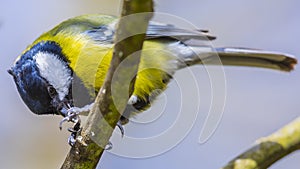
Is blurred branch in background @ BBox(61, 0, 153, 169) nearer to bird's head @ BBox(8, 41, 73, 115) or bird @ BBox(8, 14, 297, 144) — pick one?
bird @ BBox(8, 14, 297, 144)

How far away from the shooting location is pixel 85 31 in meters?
1.90

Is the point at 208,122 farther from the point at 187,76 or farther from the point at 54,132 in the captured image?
the point at 54,132

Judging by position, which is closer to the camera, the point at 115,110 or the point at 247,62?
the point at 115,110

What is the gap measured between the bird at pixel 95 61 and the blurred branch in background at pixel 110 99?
40 centimetres

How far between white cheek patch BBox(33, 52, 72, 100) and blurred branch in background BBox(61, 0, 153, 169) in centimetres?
51

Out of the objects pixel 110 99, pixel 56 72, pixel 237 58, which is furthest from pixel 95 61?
pixel 110 99

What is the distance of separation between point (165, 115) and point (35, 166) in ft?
3.23

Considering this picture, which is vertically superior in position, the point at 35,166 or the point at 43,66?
the point at 43,66

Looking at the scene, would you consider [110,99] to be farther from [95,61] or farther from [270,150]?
[95,61]

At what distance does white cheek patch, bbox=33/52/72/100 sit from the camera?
1729 millimetres

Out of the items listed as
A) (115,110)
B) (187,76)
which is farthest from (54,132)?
(115,110)

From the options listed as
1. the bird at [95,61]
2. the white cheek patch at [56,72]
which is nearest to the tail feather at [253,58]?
the bird at [95,61]

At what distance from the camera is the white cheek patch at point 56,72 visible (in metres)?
1.73

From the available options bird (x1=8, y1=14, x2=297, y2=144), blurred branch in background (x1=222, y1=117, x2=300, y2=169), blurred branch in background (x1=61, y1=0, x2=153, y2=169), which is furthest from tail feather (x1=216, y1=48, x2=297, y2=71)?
blurred branch in background (x1=61, y1=0, x2=153, y2=169)
